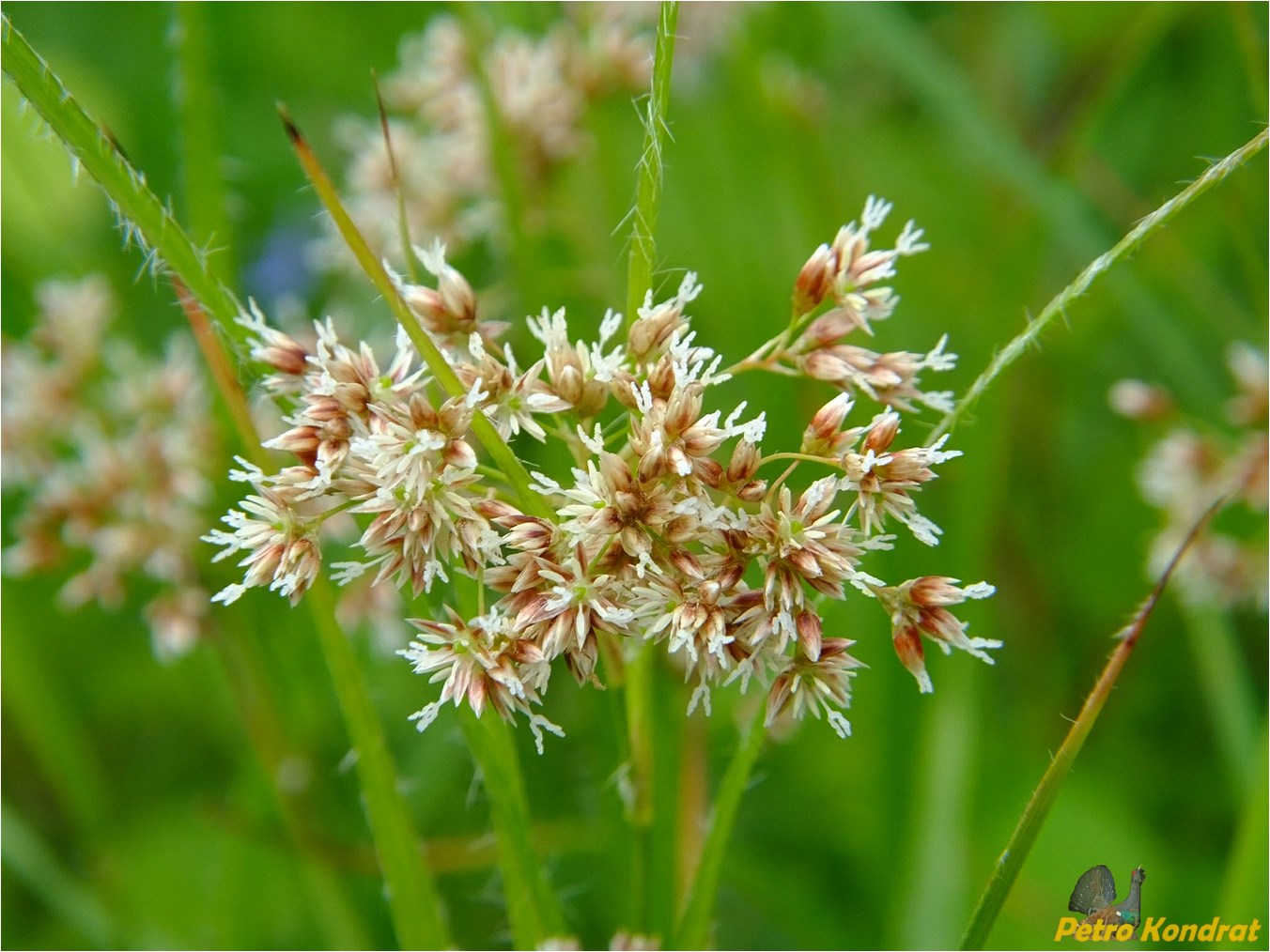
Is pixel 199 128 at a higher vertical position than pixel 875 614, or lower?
higher

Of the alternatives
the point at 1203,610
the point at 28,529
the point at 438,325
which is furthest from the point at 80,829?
the point at 1203,610

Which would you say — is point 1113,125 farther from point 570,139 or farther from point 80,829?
point 80,829

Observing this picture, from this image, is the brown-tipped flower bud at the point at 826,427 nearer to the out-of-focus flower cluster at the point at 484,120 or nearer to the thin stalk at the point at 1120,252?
the thin stalk at the point at 1120,252

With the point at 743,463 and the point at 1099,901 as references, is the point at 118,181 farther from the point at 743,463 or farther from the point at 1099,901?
the point at 1099,901

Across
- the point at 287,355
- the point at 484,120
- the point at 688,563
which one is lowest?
the point at 688,563

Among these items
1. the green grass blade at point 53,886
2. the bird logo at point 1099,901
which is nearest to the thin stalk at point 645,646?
the bird logo at point 1099,901

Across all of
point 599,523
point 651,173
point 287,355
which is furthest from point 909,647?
point 287,355
